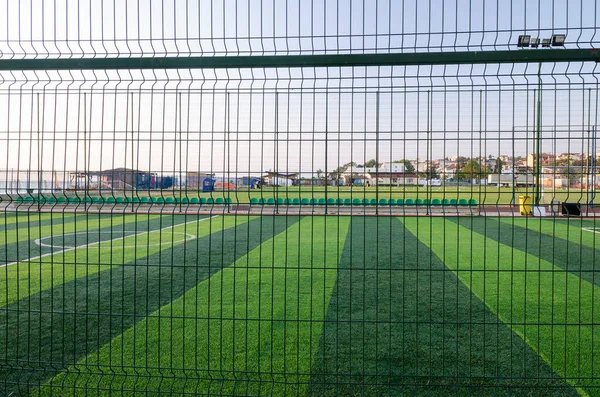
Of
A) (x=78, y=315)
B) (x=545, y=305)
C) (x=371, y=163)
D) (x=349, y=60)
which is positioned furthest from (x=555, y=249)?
(x=78, y=315)

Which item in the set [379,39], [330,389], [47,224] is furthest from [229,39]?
[47,224]

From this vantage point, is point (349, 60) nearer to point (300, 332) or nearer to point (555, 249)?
point (300, 332)

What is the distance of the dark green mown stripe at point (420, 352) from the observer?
4.00 metres

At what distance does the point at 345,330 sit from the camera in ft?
18.8

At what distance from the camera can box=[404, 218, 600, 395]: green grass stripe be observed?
4.05 metres

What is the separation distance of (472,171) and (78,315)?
5.28 metres

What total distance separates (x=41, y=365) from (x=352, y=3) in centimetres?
431

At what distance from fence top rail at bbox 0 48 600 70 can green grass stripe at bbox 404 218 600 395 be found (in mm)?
1317

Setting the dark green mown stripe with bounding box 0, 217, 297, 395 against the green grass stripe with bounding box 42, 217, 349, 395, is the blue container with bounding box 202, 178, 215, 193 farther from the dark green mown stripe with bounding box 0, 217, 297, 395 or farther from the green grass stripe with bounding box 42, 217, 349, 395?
the green grass stripe with bounding box 42, 217, 349, 395

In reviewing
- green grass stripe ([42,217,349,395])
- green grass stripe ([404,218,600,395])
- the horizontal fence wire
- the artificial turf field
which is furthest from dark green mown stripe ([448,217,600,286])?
the horizontal fence wire

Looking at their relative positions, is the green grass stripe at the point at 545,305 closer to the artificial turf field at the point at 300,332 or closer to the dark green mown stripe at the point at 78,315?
the artificial turf field at the point at 300,332

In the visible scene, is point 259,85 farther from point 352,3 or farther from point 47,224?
point 47,224

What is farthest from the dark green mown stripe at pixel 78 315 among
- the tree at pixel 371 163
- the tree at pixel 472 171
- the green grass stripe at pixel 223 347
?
the tree at pixel 472 171

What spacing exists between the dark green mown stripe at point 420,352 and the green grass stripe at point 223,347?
30 centimetres
